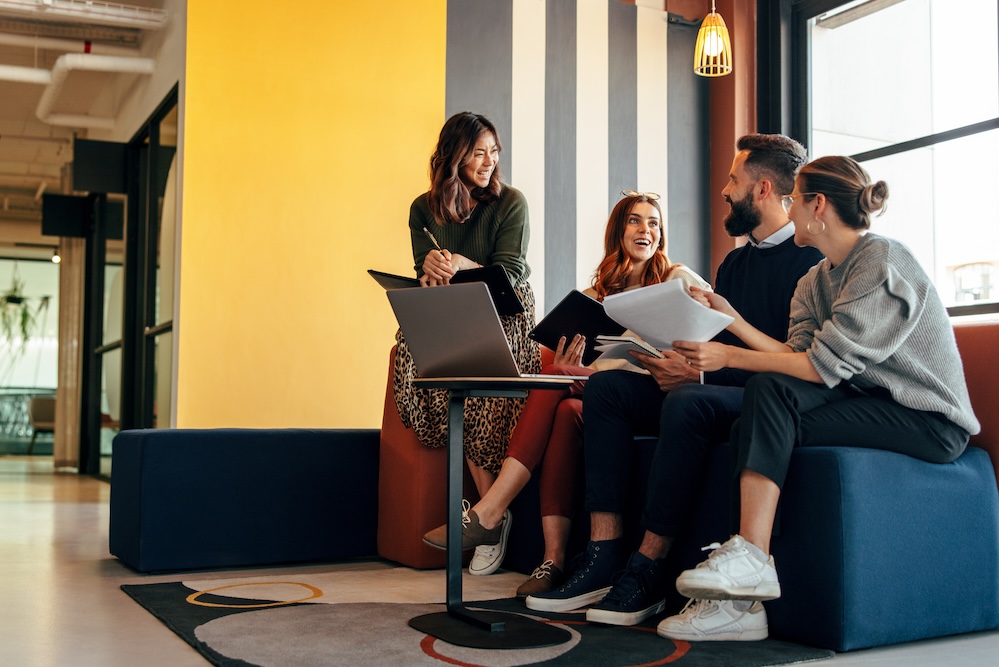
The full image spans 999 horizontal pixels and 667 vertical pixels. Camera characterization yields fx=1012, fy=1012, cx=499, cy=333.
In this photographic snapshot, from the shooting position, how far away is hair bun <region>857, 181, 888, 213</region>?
228 centimetres

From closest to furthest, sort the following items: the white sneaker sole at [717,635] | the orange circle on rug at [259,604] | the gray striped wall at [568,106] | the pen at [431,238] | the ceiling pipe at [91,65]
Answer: the white sneaker sole at [717,635]
the orange circle on rug at [259,604]
the pen at [431,238]
the gray striped wall at [568,106]
the ceiling pipe at [91,65]

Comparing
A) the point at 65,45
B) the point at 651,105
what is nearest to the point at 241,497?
the point at 651,105

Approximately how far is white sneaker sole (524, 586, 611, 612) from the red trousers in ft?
1.21

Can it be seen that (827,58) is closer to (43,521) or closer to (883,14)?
(883,14)

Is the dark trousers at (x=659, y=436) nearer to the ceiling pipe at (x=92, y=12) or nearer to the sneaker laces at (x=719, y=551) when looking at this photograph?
the sneaker laces at (x=719, y=551)

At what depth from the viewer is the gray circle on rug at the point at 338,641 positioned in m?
1.95

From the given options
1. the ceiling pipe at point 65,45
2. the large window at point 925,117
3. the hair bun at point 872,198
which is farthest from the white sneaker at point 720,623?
the ceiling pipe at point 65,45

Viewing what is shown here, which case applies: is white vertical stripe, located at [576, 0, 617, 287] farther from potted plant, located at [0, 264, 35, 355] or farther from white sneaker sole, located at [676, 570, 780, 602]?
potted plant, located at [0, 264, 35, 355]

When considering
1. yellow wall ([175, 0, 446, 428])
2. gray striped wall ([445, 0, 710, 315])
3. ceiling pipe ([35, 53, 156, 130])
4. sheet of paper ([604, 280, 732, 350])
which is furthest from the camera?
ceiling pipe ([35, 53, 156, 130])

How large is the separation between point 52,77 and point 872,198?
18.6 ft

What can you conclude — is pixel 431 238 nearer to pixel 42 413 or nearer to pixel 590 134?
pixel 590 134

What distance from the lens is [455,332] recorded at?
215cm

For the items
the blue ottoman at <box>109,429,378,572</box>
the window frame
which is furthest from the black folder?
the window frame

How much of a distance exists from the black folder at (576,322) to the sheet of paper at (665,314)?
114 mm
